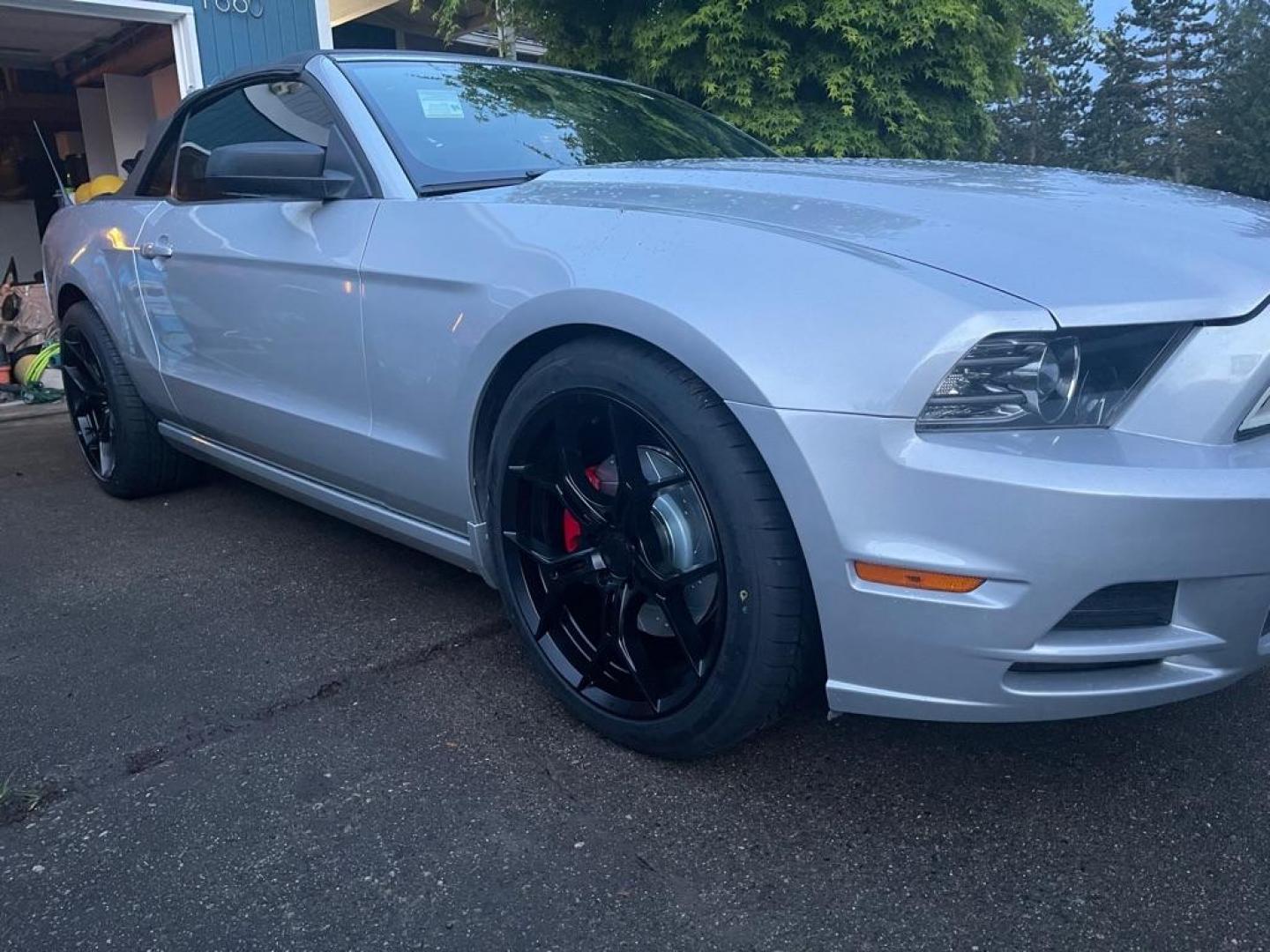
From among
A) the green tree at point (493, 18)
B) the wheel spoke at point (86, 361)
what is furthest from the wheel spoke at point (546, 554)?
the green tree at point (493, 18)

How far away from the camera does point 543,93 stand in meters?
3.41

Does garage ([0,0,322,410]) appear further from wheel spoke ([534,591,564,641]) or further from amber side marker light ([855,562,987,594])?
amber side marker light ([855,562,987,594])

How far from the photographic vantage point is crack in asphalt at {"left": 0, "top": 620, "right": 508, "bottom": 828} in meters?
2.31

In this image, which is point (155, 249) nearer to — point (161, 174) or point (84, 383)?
point (161, 174)

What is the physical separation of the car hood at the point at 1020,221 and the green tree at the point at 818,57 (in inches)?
176

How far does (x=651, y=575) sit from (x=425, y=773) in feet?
2.10

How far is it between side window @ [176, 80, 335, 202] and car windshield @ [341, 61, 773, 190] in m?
0.19

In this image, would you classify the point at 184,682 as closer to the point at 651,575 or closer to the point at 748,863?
the point at 651,575

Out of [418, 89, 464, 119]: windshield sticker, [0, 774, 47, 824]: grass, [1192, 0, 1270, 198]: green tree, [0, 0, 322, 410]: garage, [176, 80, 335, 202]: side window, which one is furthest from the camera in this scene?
[1192, 0, 1270, 198]: green tree

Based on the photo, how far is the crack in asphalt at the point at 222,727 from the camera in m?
2.31

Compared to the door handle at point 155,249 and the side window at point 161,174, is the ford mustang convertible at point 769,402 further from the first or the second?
the side window at point 161,174

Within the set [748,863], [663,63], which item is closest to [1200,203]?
[748,863]

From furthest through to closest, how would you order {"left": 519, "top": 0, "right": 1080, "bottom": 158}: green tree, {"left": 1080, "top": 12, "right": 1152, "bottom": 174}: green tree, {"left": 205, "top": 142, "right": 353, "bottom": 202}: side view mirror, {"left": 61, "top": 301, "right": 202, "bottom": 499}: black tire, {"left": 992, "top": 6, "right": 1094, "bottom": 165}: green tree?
1. {"left": 1080, "top": 12, "right": 1152, "bottom": 174}: green tree
2. {"left": 992, "top": 6, "right": 1094, "bottom": 165}: green tree
3. {"left": 519, "top": 0, "right": 1080, "bottom": 158}: green tree
4. {"left": 61, "top": 301, "right": 202, "bottom": 499}: black tire
5. {"left": 205, "top": 142, "right": 353, "bottom": 202}: side view mirror

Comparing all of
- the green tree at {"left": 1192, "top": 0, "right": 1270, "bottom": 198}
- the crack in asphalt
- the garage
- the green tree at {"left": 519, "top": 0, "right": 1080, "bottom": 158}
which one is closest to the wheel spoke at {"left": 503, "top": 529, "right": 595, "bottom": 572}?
the crack in asphalt
